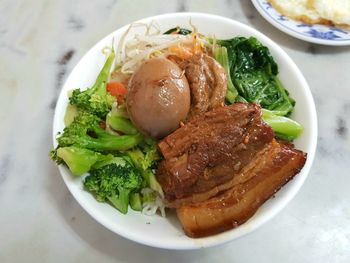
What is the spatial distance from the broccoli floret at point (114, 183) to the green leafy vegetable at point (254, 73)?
2.08 ft

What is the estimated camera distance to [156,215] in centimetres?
165

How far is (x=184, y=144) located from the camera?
151 centimetres

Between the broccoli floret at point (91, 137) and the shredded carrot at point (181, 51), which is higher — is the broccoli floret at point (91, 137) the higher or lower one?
the lower one

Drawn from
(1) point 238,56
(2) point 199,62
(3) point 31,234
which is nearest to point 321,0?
A: (1) point 238,56

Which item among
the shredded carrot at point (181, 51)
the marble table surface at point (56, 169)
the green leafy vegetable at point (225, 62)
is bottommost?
the marble table surface at point (56, 169)

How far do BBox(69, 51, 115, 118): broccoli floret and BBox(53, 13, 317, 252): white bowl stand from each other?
0.24ft

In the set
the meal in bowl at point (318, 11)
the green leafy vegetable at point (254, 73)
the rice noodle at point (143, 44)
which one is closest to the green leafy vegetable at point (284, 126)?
the green leafy vegetable at point (254, 73)

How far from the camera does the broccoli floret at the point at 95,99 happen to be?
1700 mm

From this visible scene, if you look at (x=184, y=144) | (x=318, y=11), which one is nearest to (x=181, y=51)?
(x=184, y=144)

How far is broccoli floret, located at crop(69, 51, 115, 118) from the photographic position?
170 centimetres

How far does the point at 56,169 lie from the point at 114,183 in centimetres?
60

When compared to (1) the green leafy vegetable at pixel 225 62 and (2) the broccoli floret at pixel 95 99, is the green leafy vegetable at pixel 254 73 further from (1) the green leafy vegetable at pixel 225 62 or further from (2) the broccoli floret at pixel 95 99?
(2) the broccoli floret at pixel 95 99

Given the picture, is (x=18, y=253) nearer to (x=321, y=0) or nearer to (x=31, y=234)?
(x=31, y=234)

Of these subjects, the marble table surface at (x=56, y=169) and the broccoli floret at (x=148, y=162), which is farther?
the marble table surface at (x=56, y=169)
